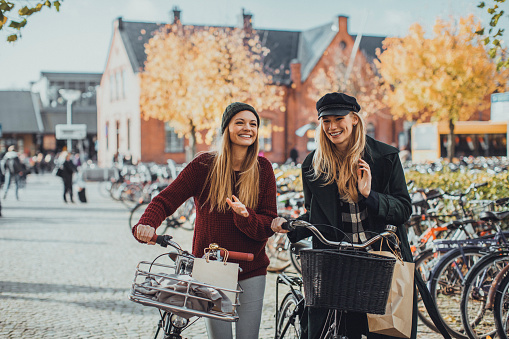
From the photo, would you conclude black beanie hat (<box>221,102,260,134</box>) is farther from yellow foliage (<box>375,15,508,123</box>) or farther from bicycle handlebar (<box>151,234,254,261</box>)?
yellow foliage (<box>375,15,508,123</box>)

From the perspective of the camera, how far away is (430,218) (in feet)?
21.4

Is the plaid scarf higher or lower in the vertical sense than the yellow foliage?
lower

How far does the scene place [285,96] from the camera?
3816 cm

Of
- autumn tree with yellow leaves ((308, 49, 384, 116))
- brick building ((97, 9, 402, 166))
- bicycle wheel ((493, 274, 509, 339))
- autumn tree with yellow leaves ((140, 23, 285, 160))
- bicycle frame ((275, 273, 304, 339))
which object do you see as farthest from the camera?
autumn tree with yellow leaves ((308, 49, 384, 116))

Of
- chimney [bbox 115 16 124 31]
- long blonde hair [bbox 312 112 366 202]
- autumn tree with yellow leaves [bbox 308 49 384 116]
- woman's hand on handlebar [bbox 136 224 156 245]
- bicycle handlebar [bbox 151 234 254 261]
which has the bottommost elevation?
bicycle handlebar [bbox 151 234 254 261]

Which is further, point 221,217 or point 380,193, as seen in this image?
point 221,217

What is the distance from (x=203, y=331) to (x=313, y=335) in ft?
8.32

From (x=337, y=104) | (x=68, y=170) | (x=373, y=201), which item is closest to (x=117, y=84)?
(x=68, y=170)

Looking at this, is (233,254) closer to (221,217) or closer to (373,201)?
(221,217)

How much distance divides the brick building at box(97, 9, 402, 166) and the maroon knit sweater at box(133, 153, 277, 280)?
31.7 m

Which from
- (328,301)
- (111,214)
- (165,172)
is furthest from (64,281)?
(165,172)

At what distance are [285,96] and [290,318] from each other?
115ft

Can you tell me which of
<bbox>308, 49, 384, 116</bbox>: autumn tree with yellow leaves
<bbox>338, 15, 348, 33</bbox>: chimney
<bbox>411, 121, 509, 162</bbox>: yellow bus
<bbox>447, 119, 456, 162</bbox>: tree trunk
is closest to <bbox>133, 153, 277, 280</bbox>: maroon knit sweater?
<bbox>447, 119, 456, 162</bbox>: tree trunk

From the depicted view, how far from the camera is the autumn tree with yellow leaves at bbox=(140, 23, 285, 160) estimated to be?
20094mm
